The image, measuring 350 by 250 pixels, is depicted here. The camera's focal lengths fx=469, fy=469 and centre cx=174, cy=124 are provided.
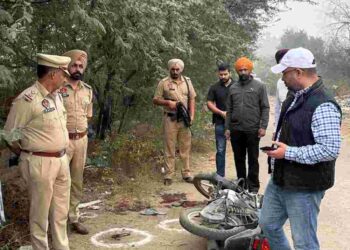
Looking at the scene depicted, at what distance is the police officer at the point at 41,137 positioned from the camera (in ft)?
13.5

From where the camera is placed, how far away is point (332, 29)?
27594mm

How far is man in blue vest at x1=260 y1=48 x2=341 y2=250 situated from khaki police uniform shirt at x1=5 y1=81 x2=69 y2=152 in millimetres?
1944

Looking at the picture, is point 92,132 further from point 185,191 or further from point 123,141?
point 185,191

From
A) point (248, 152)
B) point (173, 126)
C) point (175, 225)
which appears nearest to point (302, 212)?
point (175, 225)

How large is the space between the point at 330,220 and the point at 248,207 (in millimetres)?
1768

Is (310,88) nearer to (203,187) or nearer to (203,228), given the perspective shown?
(203,228)

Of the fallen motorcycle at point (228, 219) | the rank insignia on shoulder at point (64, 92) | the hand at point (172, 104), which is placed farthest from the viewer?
the hand at point (172, 104)

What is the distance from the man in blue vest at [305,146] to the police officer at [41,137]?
1.94 meters

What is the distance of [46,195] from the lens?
4.25 meters

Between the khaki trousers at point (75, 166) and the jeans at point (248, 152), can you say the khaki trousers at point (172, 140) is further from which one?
the khaki trousers at point (75, 166)

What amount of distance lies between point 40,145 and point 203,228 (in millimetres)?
1800

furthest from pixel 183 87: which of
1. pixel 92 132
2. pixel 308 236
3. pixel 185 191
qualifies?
pixel 308 236

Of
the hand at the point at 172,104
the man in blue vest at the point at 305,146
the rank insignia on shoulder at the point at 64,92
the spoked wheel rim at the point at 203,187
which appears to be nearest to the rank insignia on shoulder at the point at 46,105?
the rank insignia on shoulder at the point at 64,92

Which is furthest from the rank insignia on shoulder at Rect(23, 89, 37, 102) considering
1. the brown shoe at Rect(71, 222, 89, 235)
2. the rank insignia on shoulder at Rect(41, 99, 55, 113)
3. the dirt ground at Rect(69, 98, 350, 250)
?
the brown shoe at Rect(71, 222, 89, 235)
